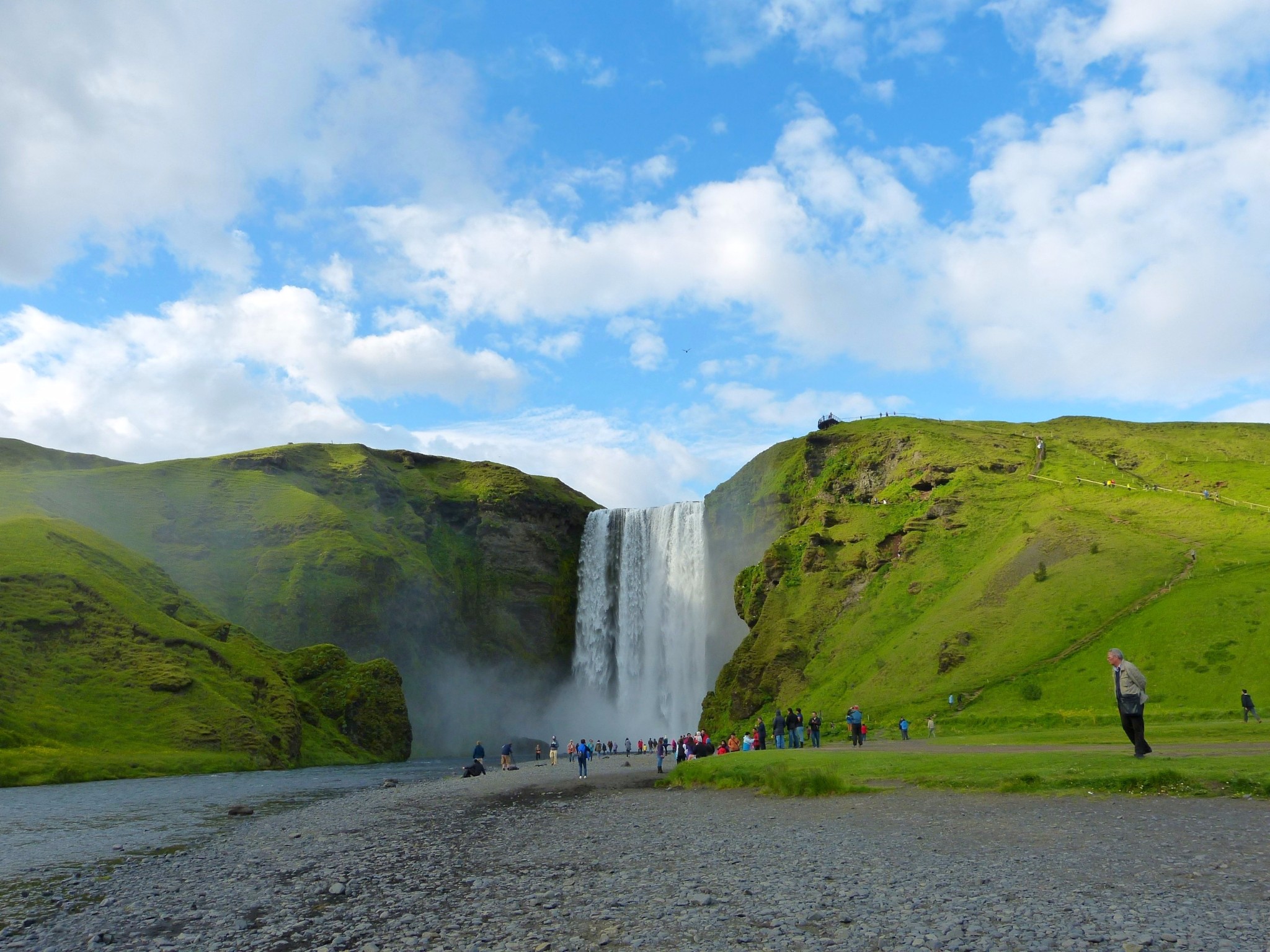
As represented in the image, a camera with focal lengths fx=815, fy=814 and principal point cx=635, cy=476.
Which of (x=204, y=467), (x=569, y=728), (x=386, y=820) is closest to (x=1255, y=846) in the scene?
(x=386, y=820)

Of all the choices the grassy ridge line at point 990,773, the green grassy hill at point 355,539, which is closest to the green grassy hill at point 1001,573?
the grassy ridge line at point 990,773

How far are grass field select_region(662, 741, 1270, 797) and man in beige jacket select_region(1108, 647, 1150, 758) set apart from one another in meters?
0.56

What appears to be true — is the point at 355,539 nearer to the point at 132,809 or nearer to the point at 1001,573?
the point at 132,809

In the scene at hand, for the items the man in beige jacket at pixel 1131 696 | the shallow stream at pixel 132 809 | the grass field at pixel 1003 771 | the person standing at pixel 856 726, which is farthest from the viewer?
the person standing at pixel 856 726

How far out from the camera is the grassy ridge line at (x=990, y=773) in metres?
17.2

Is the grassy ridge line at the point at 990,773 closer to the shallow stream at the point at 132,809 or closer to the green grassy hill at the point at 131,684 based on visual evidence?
the shallow stream at the point at 132,809

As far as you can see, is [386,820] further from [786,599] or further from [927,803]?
[786,599]

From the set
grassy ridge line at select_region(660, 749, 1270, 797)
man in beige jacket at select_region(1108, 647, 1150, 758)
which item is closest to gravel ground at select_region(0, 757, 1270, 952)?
grassy ridge line at select_region(660, 749, 1270, 797)

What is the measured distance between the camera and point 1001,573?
220ft

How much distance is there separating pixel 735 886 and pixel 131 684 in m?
70.3

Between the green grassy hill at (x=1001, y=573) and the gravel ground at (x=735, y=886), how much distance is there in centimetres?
3168

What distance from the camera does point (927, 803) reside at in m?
19.7

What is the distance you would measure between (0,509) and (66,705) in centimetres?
4430

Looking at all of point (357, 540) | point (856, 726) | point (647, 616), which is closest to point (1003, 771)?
point (856, 726)
